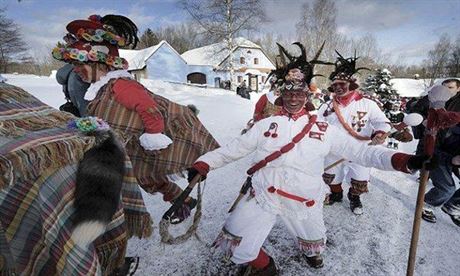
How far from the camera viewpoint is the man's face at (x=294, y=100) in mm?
2410

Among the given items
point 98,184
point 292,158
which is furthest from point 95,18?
point 292,158

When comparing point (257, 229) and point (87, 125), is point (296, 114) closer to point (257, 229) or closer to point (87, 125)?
point (257, 229)

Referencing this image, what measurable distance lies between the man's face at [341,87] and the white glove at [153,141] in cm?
242

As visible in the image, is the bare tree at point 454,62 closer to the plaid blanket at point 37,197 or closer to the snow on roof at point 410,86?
the snow on roof at point 410,86

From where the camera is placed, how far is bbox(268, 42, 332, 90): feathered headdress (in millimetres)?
2389

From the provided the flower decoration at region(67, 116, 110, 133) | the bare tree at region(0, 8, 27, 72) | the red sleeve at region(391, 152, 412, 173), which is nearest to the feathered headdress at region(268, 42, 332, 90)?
the red sleeve at region(391, 152, 412, 173)

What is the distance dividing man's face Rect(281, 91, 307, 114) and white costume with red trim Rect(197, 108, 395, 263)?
0.06 m

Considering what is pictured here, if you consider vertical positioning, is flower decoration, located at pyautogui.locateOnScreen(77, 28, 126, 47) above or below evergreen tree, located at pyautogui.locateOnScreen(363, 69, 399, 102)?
above

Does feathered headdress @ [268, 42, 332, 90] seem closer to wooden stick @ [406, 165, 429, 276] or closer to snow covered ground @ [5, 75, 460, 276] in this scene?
wooden stick @ [406, 165, 429, 276]

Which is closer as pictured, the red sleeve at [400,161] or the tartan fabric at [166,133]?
the red sleeve at [400,161]

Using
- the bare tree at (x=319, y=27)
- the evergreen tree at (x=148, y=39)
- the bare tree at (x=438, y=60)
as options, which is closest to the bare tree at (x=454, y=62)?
the bare tree at (x=438, y=60)

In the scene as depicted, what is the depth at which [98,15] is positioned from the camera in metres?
2.63

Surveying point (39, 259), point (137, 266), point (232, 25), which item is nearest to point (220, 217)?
point (137, 266)

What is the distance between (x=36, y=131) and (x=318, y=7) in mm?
30328
